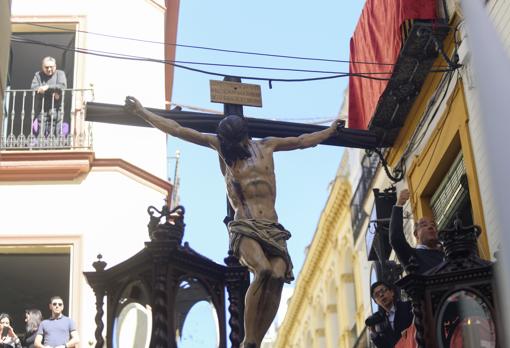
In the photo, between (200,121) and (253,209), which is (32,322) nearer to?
(200,121)

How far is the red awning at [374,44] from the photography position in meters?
10.4

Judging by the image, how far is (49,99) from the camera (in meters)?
13.8

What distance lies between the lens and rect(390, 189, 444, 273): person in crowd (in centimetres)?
768

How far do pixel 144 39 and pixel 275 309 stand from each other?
30.0ft

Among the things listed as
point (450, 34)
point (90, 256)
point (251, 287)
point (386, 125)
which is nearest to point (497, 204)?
point (251, 287)

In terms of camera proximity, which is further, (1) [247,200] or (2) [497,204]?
(1) [247,200]

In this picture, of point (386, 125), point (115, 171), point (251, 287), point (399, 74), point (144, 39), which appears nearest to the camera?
point (251, 287)

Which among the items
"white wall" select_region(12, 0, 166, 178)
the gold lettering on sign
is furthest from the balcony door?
the gold lettering on sign

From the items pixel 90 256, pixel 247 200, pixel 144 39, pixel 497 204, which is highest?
pixel 144 39

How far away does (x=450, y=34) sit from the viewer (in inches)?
404

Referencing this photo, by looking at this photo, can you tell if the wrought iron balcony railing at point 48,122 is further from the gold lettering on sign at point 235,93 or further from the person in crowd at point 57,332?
the gold lettering on sign at point 235,93

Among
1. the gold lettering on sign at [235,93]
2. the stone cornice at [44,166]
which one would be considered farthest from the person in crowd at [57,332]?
the stone cornice at [44,166]

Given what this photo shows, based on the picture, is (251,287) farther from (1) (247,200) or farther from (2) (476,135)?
(2) (476,135)

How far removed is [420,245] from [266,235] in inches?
77.9
